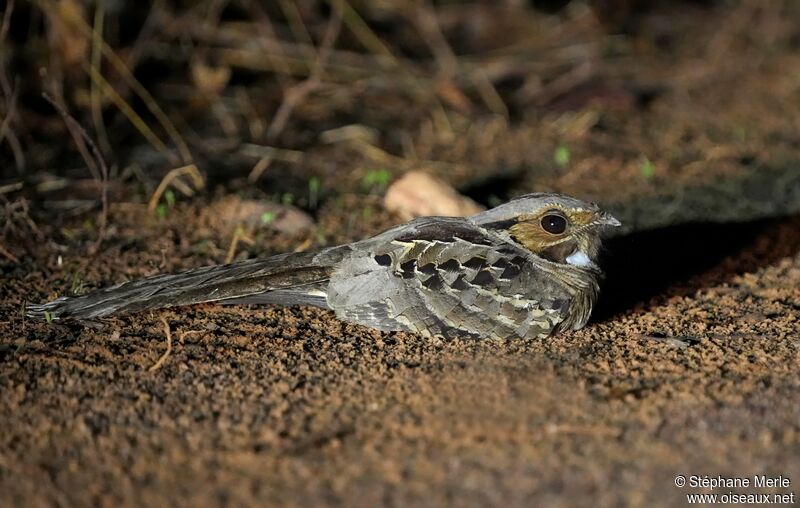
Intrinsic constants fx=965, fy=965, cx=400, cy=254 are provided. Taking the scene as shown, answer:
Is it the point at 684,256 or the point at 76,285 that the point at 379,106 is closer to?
the point at 684,256

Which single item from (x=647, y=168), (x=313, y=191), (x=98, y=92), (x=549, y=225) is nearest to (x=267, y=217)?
(x=313, y=191)

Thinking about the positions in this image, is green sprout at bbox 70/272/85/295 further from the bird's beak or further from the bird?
the bird's beak

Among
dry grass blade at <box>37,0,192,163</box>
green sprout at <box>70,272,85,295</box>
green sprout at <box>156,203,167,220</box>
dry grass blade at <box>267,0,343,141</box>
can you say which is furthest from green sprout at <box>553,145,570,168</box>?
green sprout at <box>70,272,85,295</box>

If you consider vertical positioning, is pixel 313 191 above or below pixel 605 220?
below

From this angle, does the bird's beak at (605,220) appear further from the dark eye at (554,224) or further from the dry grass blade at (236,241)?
the dry grass blade at (236,241)

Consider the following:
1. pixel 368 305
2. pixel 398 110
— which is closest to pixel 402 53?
pixel 398 110

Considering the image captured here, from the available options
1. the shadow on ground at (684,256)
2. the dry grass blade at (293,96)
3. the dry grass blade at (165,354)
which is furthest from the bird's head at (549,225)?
the dry grass blade at (293,96)

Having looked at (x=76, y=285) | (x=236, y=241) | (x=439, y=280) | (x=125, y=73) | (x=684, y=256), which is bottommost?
(x=684, y=256)
